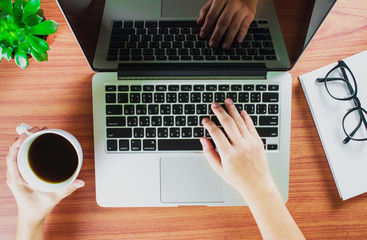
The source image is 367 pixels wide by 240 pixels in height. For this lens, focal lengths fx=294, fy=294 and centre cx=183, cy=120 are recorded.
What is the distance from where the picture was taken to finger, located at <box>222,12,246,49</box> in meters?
0.69

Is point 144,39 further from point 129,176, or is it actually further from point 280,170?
point 280,170

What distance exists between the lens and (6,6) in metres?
0.59

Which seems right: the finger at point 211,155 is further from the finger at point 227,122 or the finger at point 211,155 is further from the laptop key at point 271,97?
the laptop key at point 271,97

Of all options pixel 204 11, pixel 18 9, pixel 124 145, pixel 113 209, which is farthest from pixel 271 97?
pixel 18 9

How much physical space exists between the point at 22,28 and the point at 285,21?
0.58 meters

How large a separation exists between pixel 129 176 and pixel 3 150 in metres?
0.33

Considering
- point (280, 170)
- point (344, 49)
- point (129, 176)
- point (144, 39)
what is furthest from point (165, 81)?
point (344, 49)

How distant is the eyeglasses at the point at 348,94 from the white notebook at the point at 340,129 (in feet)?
0.04

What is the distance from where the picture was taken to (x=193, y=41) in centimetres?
69

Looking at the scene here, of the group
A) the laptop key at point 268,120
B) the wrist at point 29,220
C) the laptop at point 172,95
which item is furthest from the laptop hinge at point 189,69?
the wrist at point 29,220

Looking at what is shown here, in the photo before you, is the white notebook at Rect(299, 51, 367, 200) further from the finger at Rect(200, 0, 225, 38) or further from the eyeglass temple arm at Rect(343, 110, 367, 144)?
the finger at Rect(200, 0, 225, 38)

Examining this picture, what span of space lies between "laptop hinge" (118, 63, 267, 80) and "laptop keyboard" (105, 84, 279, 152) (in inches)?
1.1

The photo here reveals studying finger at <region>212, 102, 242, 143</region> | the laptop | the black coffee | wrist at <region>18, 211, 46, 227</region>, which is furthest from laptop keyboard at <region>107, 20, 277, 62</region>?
wrist at <region>18, 211, 46, 227</region>

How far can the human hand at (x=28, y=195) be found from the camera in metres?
0.68
